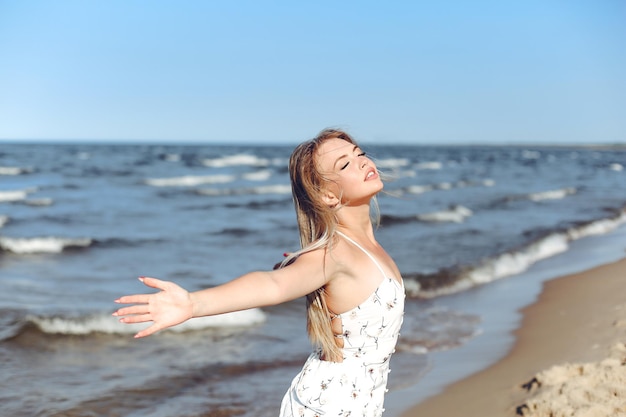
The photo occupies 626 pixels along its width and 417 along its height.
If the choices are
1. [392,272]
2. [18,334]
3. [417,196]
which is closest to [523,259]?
[18,334]

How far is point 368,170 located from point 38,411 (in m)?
3.67

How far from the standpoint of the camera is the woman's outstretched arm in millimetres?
2090

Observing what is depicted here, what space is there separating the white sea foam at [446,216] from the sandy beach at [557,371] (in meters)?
9.37

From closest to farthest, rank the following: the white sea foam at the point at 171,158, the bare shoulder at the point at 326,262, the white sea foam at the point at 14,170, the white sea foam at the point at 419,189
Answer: the bare shoulder at the point at 326,262 < the white sea foam at the point at 419,189 < the white sea foam at the point at 14,170 < the white sea foam at the point at 171,158

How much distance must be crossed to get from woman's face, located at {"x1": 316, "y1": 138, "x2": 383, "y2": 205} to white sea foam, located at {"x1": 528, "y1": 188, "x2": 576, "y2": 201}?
70.0ft

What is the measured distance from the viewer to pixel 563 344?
20.3ft

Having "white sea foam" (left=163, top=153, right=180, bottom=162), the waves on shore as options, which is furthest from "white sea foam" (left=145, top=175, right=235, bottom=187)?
the waves on shore

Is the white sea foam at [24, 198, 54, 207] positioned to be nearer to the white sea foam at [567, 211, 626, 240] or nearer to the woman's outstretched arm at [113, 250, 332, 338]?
the white sea foam at [567, 211, 626, 240]

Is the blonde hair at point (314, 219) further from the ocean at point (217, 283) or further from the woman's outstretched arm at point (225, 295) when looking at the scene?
the ocean at point (217, 283)

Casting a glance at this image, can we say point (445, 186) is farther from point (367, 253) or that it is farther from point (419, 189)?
point (367, 253)

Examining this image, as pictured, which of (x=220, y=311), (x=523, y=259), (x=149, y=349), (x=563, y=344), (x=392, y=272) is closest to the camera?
(x=220, y=311)

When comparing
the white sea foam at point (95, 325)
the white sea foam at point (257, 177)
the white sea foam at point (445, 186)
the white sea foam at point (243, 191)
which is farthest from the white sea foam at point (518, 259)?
the white sea foam at point (257, 177)

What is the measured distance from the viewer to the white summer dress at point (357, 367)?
8.57 ft

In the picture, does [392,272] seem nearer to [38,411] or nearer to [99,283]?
[38,411]
